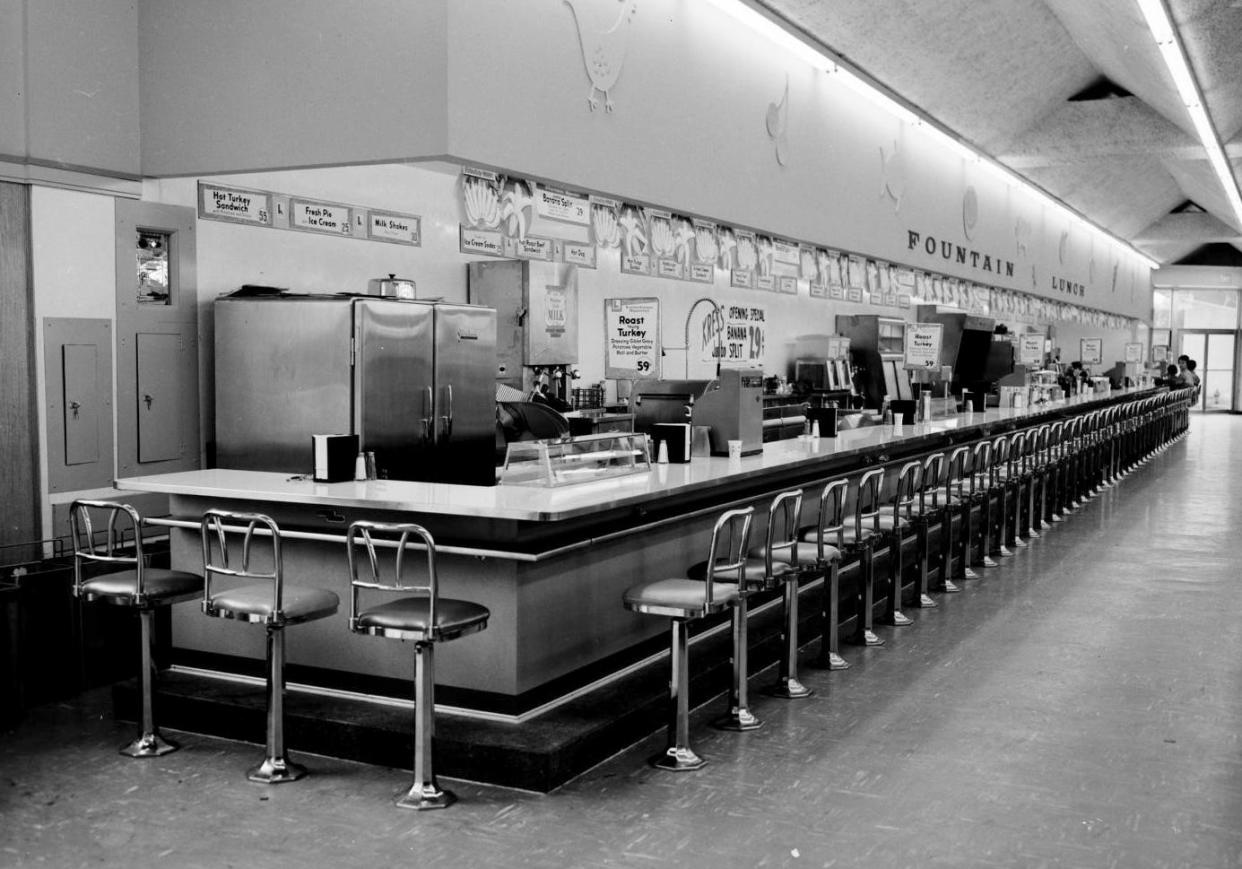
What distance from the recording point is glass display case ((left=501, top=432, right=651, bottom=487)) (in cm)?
483

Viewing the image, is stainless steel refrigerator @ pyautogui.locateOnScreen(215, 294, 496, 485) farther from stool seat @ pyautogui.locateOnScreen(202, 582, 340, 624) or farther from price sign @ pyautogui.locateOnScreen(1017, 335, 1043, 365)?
price sign @ pyautogui.locateOnScreen(1017, 335, 1043, 365)

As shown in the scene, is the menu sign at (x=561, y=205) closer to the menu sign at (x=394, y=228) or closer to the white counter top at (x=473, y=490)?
the menu sign at (x=394, y=228)

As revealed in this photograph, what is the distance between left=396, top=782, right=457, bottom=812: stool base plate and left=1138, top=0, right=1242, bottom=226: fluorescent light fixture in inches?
266

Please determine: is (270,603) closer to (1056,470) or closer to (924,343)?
(924,343)

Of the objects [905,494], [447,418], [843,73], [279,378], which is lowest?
[905,494]

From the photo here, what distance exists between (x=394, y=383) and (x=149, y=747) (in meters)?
2.29

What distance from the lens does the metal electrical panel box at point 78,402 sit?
5.66 meters

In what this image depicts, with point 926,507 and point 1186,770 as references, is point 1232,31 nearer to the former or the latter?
point 926,507

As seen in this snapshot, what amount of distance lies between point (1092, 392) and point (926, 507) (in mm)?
11657

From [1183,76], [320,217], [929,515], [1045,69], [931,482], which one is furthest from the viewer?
[1045,69]

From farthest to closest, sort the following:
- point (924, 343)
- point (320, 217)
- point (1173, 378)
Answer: point (1173, 378)
point (924, 343)
point (320, 217)

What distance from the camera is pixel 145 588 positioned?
4289 millimetres

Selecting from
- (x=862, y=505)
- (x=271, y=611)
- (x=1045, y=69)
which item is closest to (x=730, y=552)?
(x=271, y=611)

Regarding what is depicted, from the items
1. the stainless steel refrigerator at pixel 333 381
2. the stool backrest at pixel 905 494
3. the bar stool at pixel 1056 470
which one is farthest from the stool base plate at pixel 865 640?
the bar stool at pixel 1056 470
